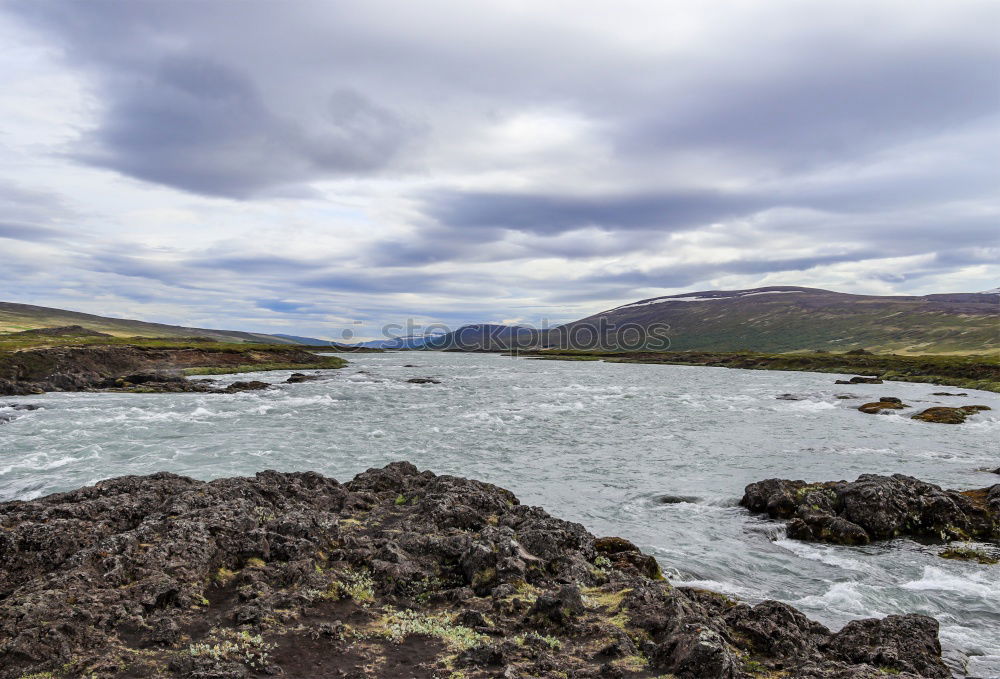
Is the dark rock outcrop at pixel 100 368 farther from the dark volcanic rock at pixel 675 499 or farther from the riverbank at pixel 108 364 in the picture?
the dark volcanic rock at pixel 675 499

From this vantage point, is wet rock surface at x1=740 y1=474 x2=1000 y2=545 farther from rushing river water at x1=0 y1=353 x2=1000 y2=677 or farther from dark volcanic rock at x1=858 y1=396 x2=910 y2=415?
dark volcanic rock at x1=858 y1=396 x2=910 y2=415

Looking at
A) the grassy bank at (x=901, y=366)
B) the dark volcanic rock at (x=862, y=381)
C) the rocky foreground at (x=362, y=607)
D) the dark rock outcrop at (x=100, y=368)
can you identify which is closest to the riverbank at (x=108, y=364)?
the dark rock outcrop at (x=100, y=368)

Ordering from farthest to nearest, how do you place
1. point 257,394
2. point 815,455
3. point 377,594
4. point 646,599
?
1. point 257,394
2. point 815,455
3. point 377,594
4. point 646,599

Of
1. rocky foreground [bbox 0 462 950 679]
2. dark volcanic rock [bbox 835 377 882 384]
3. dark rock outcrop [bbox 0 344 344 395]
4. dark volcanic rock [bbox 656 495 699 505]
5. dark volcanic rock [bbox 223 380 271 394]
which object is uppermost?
dark rock outcrop [bbox 0 344 344 395]

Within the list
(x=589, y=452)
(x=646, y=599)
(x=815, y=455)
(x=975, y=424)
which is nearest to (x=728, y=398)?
(x=975, y=424)

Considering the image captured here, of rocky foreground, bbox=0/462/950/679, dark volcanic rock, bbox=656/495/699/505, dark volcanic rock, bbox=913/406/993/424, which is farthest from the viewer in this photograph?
dark volcanic rock, bbox=913/406/993/424

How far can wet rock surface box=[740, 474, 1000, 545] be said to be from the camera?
19.0 meters

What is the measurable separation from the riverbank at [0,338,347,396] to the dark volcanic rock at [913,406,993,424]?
267 feet

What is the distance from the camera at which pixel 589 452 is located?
111 ft

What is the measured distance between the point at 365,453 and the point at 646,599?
24653mm

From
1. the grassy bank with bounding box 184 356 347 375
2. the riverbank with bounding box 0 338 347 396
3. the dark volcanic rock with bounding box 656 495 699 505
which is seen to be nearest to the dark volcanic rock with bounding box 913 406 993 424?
the dark volcanic rock with bounding box 656 495 699 505

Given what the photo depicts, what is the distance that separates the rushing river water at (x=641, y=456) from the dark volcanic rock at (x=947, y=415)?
56.9 inches

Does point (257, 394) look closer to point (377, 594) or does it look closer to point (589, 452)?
point (589, 452)

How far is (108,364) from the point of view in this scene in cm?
7881
